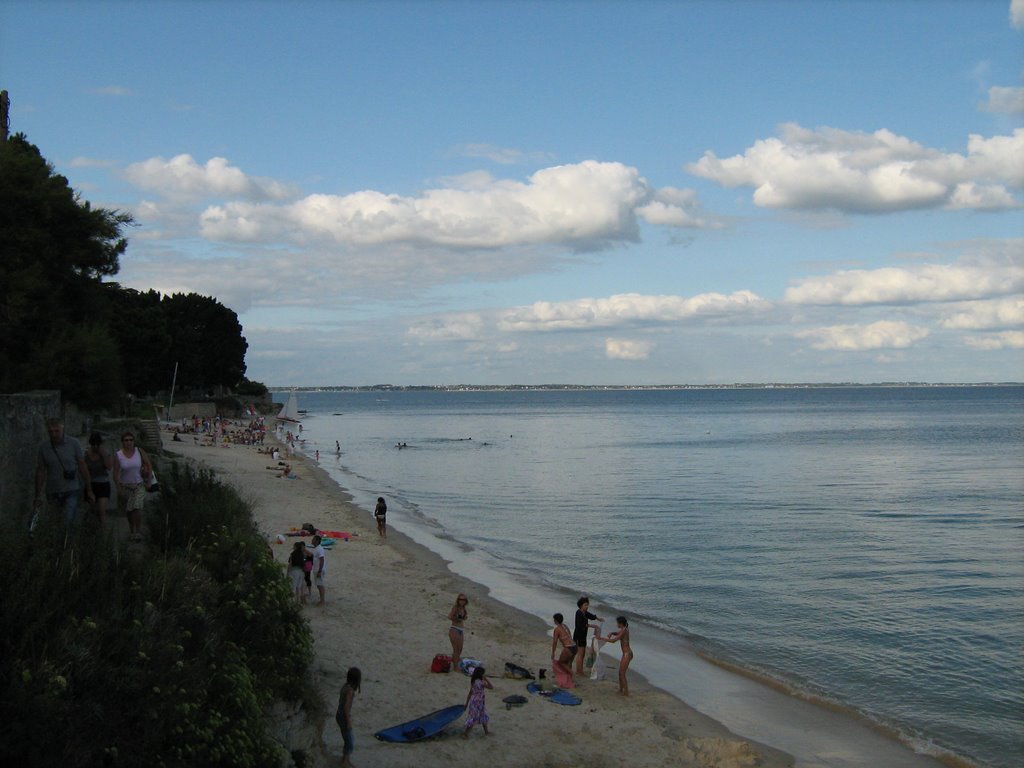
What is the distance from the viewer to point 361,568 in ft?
74.0

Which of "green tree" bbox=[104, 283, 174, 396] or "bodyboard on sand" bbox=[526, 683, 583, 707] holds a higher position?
"green tree" bbox=[104, 283, 174, 396]

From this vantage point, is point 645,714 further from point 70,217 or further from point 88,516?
point 70,217

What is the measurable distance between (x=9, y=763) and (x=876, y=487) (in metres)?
43.2

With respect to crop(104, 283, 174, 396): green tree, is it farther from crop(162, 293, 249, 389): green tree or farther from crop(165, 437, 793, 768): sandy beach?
crop(165, 437, 793, 768): sandy beach

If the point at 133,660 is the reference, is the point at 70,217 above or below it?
above

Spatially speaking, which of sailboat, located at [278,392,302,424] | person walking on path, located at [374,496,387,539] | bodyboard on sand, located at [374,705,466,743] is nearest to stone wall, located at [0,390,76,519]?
bodyboard on sand, located at [374,705,466,743]

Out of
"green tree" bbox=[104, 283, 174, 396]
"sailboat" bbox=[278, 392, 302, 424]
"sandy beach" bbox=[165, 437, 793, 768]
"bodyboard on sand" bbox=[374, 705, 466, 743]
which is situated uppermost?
"green tree" bbox=[104, 283, 174, 396]

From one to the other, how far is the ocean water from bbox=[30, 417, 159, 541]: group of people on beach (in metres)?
9.16

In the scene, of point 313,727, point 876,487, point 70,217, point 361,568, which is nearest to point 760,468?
point 876,487

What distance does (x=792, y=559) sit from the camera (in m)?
26.0

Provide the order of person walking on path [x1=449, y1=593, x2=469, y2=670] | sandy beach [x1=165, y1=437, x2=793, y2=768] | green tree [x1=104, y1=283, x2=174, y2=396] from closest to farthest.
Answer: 1. sandy beach [x1=165, y1=437, x2=793, y2=768]
2. person walking on path [x1=449, y1=593, x2=469, y2=670]
3. green tree [x1=104, y1=283, x2=174, y2=396]

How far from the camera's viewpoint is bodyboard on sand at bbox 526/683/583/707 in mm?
13242

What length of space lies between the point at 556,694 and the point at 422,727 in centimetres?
294

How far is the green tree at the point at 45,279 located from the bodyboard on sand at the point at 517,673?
Result: 15.2m
